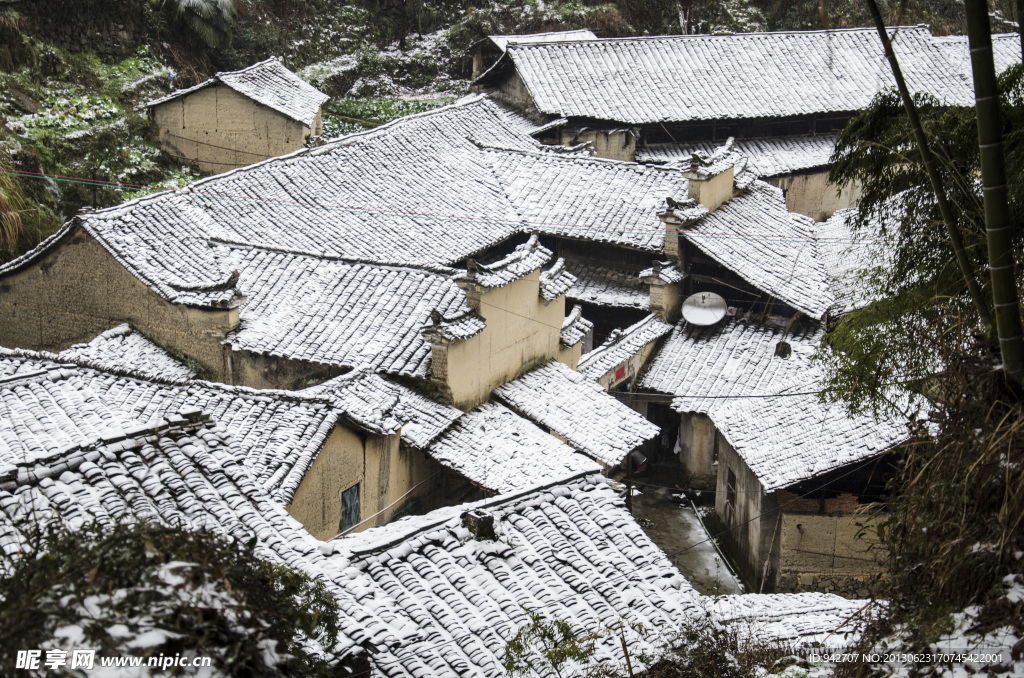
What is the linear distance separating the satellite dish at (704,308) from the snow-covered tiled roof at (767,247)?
0.80 meters

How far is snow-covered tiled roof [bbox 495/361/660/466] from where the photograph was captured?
1658cm

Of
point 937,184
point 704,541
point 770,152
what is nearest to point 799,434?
point 704,541

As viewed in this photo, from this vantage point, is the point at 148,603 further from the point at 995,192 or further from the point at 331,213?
the point at 331,213

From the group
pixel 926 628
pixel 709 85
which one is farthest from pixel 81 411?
pixel 709 85

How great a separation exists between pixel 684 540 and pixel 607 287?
7.21m

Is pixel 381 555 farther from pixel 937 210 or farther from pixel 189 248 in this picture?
pixel 189 248

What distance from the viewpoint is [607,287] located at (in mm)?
23234

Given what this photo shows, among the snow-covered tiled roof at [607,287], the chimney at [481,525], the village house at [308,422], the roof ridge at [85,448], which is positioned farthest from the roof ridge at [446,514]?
the snow-covered tiled roof at [607,287]

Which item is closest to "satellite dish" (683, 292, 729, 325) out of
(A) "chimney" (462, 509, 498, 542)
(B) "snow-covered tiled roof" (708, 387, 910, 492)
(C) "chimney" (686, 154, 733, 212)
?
(C) "chimney" (686, 154, 733, 212)

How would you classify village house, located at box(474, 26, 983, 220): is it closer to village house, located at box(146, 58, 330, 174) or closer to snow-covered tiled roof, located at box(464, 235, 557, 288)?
village house, located at box(146, 58, 330, 174)

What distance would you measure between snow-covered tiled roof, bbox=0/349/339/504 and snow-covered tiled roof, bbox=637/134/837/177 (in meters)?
17.8

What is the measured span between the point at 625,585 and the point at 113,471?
17.4 ft

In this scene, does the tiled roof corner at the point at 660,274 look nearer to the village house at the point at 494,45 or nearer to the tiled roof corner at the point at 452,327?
the tiled roof corner at the point at 452,327

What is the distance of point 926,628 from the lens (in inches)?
311
